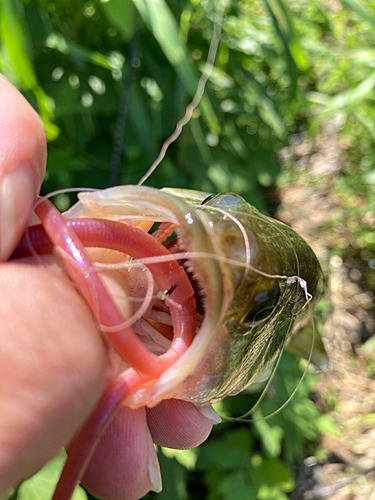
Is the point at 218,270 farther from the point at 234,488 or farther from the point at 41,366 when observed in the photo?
the point at 234,488

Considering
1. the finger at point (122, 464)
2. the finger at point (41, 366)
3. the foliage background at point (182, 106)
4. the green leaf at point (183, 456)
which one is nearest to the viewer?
the finger at point (41, 366)

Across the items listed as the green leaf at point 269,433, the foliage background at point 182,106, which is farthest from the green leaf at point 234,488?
the green leaf at point 269,433

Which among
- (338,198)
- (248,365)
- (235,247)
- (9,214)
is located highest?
(9,214)

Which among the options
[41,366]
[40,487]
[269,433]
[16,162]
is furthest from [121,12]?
[269,433]

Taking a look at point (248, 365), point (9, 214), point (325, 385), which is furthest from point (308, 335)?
A: point (325, 385)

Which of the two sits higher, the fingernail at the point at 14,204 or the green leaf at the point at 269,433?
the fingernail at the point at 14,204

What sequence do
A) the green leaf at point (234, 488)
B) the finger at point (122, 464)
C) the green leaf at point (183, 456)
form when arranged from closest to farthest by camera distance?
the finger at point (122, 464) < the green leaf at point (183, 456) < the green leaf at point (234, 488)

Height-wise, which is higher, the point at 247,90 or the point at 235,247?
the point at 235,247

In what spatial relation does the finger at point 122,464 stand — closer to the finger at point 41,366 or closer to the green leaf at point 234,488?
the finger at point 41,366

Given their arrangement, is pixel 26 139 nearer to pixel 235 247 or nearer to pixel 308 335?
pixel 235 247
